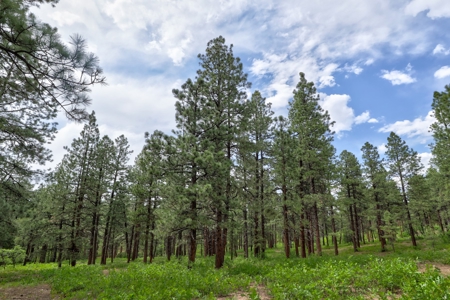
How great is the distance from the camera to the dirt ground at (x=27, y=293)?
8195 mm

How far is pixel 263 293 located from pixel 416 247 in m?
28.0

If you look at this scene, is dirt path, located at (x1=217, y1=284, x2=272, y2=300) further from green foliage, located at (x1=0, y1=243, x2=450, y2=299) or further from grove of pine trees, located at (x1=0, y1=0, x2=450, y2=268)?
grove of pine trees, located at (x1=0, y1=0, x2=450, y2=268)

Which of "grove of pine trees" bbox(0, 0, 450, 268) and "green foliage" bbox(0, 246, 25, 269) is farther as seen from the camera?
"green foliage" bbox(0, 246, 25, 269)

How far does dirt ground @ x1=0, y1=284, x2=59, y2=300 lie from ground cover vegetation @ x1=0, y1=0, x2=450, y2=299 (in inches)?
21.2

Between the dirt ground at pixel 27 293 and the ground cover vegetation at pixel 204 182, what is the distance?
54 centimetres

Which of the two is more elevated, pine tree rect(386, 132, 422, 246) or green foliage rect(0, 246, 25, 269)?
pine tree rect(386, 132, 422, 246)

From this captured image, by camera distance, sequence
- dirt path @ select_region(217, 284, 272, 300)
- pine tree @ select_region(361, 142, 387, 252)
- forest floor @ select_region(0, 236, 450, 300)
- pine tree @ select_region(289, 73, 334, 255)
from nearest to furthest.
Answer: forest floor @ select_region(0, 236, 450, 300) → dirt path @ select_region(217, 284, 272, 300) → pine tree @ select_region(289, 73, 334, 255) → pine tree @ select_region(361, 142, 387, 252)

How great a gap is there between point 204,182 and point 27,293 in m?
8.32

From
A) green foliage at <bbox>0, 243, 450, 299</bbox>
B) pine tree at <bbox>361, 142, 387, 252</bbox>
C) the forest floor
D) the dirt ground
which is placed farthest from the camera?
pine tree at <bbox>361, 142, 387, 252</bbox>

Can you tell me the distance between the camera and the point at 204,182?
11688mm

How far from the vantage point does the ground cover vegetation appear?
20.7 feet

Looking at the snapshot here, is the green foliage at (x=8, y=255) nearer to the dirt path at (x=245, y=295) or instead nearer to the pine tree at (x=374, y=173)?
the dirt path at (x=245, y=295)

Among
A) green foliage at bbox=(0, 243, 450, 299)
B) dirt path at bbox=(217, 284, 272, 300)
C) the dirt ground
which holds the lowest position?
the dirt ground

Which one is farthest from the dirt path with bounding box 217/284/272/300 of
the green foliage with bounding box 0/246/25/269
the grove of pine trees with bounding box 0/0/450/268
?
the green foliage with bounding box 0/246/25/269
